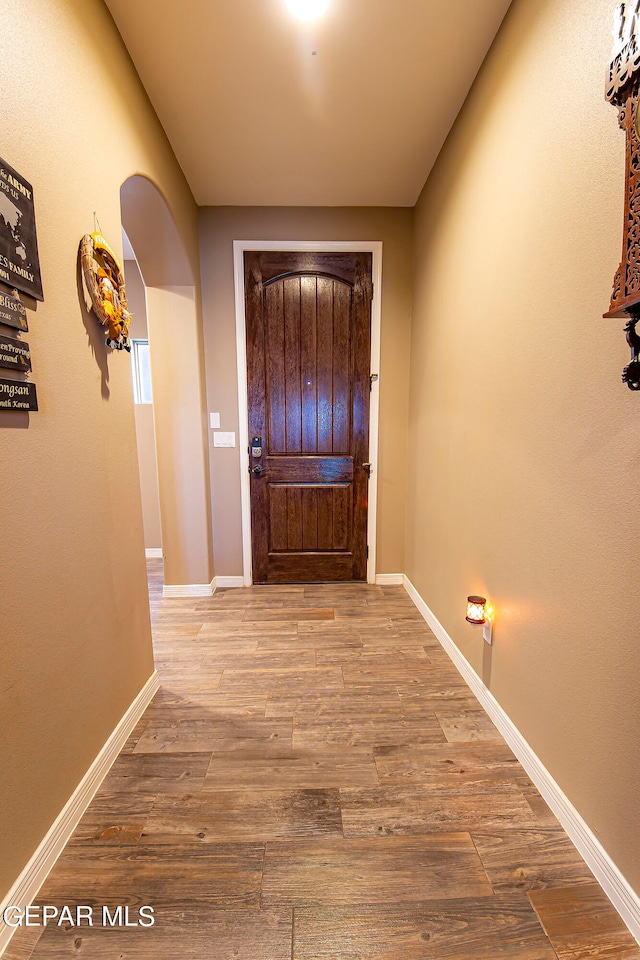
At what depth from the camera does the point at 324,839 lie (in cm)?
113

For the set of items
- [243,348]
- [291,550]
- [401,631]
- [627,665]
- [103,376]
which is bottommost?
[401,631]

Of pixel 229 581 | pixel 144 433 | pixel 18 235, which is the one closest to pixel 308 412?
pixel 229 581

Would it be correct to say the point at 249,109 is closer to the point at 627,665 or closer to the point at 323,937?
the point at 627,665

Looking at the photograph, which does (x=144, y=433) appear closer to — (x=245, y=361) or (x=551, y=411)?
(x=245, y=361)

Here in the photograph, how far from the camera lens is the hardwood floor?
0.92 m

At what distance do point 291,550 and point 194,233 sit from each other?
2.34 meters

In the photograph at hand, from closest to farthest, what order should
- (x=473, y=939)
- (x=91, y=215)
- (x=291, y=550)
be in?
(x=473, y=939) → (x=91, y=215) → (x=291, y=550)

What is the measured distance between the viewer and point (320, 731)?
1541mm

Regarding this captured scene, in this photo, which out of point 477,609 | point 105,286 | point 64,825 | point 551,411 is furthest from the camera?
point 477,609

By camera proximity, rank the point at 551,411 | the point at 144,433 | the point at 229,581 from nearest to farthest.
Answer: the point at 551,411, the point at 229,581, the point at 144,433

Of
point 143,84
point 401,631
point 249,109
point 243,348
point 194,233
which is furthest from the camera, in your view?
point 243,348

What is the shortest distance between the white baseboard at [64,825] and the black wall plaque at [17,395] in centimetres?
116

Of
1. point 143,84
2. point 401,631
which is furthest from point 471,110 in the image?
point 401,631

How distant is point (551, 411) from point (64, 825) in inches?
75.7
